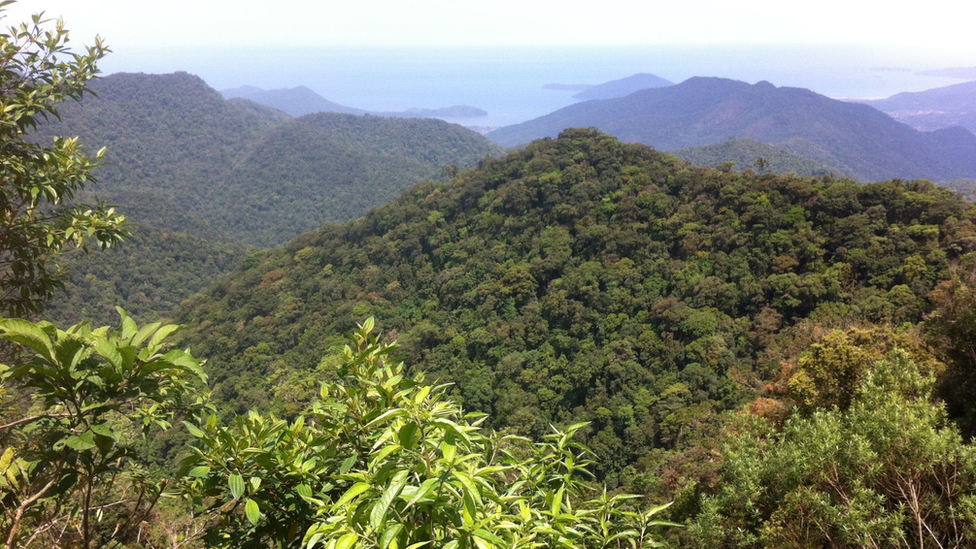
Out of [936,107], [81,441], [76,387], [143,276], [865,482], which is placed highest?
[936,107]

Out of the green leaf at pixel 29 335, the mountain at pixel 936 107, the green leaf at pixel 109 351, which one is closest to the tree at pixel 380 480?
the green leaf at pixel 109 351

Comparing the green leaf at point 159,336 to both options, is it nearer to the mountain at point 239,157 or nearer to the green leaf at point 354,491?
the green leaf at point 354,491

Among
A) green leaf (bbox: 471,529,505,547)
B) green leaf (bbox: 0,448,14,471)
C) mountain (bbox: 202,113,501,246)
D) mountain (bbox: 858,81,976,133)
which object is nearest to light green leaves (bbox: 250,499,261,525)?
Result: green leaf (bbox: 471,529,505,547)

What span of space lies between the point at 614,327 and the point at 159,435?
68.9ft

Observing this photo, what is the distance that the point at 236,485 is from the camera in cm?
129

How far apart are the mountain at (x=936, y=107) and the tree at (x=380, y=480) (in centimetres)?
19995

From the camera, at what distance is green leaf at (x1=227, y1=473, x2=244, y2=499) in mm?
1257

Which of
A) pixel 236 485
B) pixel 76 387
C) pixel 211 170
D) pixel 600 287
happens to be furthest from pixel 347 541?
pixel 211 170

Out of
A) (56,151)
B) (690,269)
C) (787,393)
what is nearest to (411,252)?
(690,269)

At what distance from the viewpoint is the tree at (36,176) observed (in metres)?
2.68

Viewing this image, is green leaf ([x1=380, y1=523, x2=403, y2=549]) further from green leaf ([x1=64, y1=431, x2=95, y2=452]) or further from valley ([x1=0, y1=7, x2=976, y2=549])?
green leaf ([x1=64, y1=431, x2=95, y2=452])

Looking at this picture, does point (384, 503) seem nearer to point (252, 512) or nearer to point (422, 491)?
point (422, 491)

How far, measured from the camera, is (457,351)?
2305 centimetres

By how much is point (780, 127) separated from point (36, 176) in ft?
560
